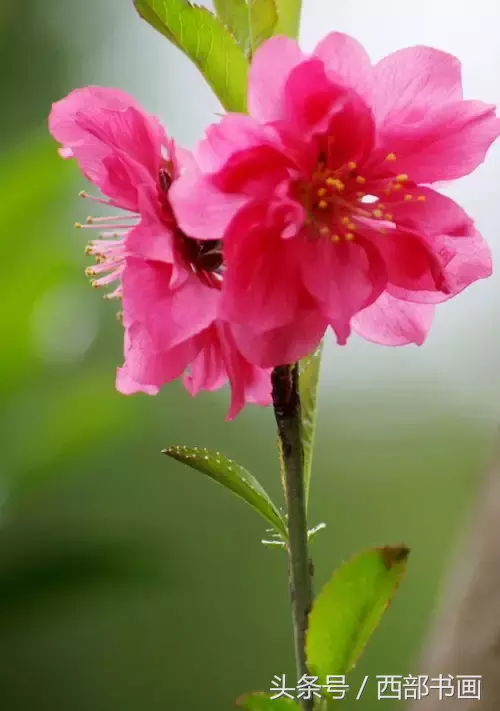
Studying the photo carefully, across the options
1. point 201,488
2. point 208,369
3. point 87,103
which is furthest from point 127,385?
point 201,488

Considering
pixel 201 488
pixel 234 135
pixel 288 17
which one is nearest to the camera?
pixel 234 135

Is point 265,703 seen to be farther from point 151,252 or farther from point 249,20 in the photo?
point 249,20

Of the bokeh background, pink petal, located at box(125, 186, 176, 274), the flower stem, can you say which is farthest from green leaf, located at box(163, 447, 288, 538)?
the bokeh background

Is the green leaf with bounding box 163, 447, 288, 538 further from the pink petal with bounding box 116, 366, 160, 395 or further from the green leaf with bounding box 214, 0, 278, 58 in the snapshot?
the green leaf with bounding box 214, 0, 278, 58

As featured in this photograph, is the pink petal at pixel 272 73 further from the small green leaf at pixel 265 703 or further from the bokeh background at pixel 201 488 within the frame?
the bokeh background at pixel 201 488

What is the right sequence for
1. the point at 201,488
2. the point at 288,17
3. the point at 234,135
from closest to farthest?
the point at 234,135 < the point at 288,17 < the point at 201,488

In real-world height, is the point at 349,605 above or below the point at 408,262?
below
